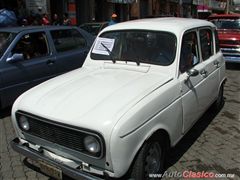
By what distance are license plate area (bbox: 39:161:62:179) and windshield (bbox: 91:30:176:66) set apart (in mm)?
1775

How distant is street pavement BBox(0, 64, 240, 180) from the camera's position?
4.06 m

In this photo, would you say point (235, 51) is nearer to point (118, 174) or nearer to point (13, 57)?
point (13, 57)

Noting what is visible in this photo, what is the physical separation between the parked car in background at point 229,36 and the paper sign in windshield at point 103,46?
7719mm

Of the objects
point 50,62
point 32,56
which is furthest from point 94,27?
point 32,56

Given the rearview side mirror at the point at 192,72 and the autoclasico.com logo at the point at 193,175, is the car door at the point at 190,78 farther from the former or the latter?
the autoclasico.com logo at the point at 193,175

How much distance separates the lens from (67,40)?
7.32 m

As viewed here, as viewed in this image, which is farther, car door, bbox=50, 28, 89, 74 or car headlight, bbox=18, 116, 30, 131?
car door, bbox=50, 28, 89, 74

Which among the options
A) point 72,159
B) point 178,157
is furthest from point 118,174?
point 178,157

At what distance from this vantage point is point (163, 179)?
3.85m

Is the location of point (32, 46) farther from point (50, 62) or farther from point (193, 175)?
point (193, 175)

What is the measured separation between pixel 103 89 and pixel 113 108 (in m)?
0.51

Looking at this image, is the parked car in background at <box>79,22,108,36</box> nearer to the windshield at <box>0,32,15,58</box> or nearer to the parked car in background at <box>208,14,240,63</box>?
the parked car in background at <box>208,14,240,63</box>

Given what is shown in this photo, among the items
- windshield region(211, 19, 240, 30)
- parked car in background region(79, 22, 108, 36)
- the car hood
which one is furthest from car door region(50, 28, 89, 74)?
windshield region(211, 19, 240, 30)

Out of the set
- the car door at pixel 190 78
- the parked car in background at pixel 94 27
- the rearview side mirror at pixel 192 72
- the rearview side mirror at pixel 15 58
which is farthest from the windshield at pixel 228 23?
the rearview side mirror at pixel 192 72
